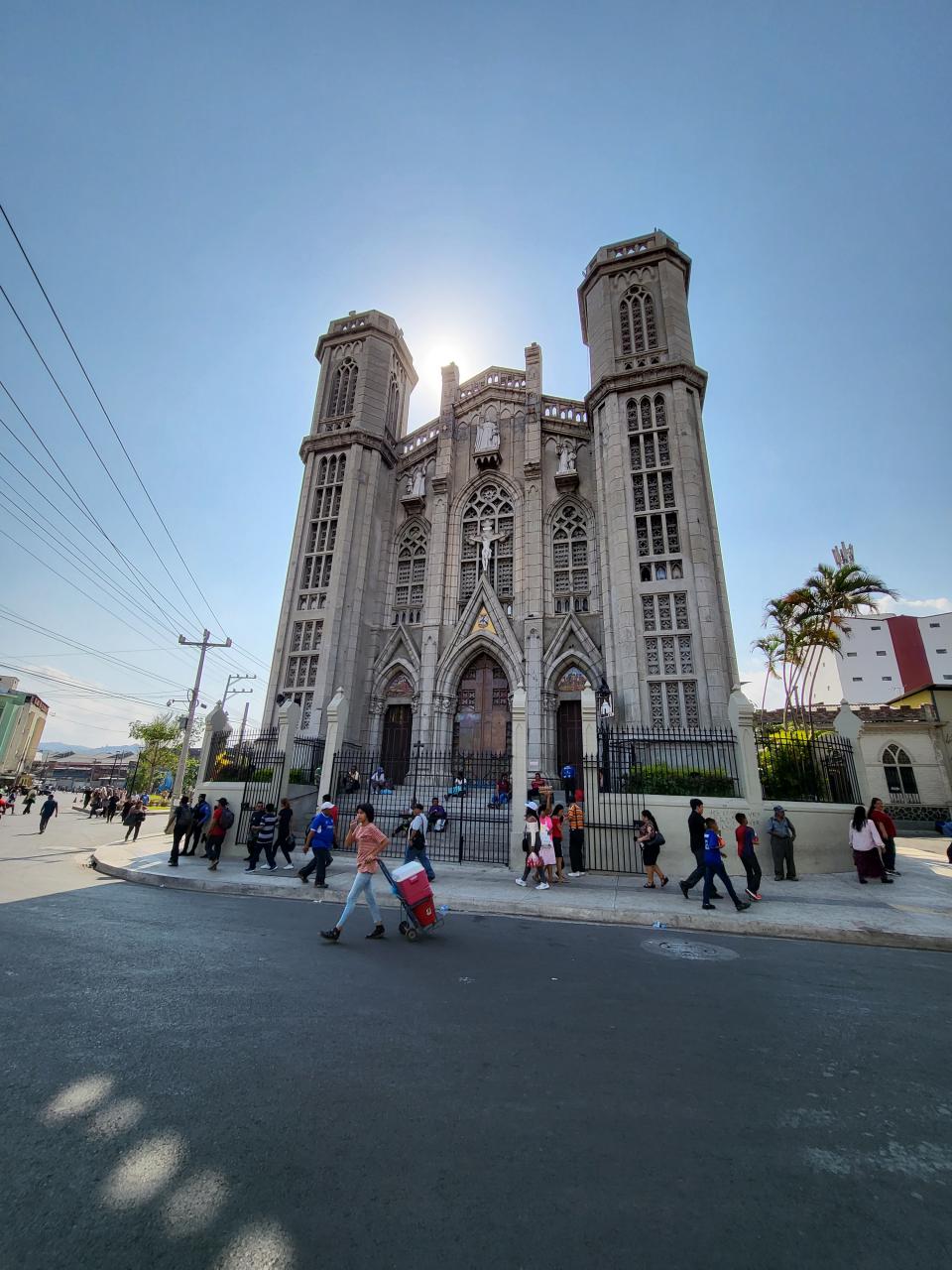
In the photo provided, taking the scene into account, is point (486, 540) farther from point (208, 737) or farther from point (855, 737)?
point (855, 737)

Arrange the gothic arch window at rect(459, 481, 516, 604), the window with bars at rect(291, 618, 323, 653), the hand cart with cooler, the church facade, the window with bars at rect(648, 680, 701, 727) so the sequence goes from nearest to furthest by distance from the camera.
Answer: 1. the hand cart with cooler
2. the window with bars at rect(648, 680, 701, 727)
3. the church facade
4. the window with bars at rect(291, 618, 323, 653)
5. the gothic arch window at rect(459, 481, 516, 604)

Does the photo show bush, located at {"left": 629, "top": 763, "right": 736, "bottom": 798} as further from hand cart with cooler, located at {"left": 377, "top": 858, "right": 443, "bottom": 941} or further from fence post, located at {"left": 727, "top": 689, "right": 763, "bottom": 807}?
hand cart with cooler, located at {"left": 377, "top": 858, "right": 443, "bottom": 941}

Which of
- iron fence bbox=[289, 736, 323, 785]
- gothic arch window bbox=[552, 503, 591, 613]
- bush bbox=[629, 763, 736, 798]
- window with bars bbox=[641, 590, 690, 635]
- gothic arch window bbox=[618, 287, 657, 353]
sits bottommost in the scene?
bush bbox=[629, 763, 736, 798]

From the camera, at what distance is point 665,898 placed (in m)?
10.1

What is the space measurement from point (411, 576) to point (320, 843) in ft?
56.0

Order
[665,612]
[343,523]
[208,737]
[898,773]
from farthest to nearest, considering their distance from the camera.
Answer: [898,773]
[343,523]
[665,612]
[208,737]

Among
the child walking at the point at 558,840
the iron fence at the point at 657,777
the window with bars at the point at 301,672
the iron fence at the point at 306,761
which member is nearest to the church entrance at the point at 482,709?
the iron fence at the point at 306,761

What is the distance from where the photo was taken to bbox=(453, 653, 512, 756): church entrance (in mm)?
22547

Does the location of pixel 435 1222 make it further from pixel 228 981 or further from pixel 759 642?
pixel 759 642

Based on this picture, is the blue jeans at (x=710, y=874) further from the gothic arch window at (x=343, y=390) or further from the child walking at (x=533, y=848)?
the gothic arch window at (x=343, y=390)

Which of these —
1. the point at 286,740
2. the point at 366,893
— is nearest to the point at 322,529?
the point at 286,740

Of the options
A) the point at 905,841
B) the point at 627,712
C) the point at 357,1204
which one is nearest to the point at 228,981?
the point at 357,1204

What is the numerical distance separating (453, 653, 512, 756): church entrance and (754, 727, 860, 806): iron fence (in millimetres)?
10254

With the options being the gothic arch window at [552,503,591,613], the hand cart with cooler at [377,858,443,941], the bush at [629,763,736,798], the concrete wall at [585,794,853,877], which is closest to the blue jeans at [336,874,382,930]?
the hand cart with cooler at [377,858,443,941]
